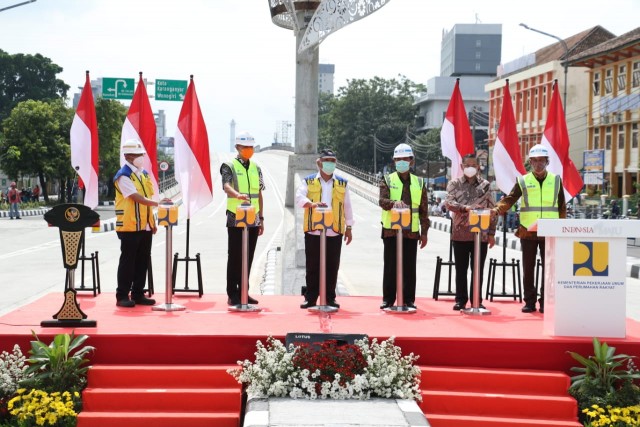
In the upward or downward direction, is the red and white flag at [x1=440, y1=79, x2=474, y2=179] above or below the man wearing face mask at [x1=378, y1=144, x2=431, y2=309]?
above

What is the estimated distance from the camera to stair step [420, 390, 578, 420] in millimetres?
6418

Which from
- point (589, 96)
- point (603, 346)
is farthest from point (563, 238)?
point (589, 96)

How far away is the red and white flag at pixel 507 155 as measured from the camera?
9.71 metres

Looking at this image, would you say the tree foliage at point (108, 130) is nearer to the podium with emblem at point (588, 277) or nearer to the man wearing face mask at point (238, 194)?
the man wearing face mask at point (238, 194)

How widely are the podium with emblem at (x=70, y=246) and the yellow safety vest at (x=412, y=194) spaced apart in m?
2.78

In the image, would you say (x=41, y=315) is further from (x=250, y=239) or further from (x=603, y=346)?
(x=603, y=346)

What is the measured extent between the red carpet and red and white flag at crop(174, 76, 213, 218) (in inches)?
66.7

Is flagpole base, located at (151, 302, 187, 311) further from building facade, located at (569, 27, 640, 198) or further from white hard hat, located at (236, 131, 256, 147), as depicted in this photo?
building facade, located at (569, 27, 640, 198)

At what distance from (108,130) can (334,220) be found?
114 feet

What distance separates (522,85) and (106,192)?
98.9 feet

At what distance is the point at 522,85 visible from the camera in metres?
55.6

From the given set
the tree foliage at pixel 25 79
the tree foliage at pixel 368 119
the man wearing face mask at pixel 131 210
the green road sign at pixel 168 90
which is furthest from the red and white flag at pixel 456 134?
the tree foliage at pixel 368 119

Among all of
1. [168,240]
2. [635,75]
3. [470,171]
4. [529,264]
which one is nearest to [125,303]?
[168,240]

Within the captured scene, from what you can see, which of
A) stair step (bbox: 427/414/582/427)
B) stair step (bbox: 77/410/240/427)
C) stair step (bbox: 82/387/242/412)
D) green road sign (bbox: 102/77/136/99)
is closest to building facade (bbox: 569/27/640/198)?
green road sign (bbox: 102/77/136/99)
